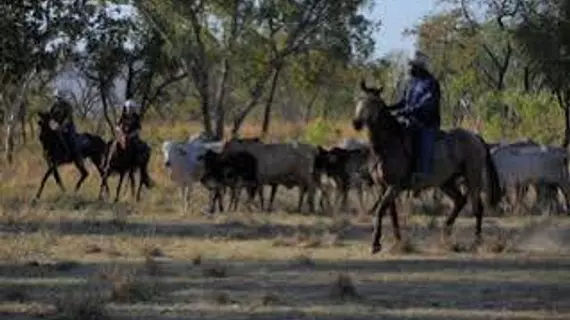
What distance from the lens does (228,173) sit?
27.1 meters

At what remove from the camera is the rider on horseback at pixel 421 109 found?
19.0 meters

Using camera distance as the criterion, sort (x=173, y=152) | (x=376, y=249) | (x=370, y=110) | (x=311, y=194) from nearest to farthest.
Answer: (x=370, y=110) → (x=376, y=249) → (x=311, y=194) → (x=173, y=152)

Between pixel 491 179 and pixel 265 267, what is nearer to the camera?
pixel 265 267

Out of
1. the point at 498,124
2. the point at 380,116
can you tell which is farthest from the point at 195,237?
the point at 498,124

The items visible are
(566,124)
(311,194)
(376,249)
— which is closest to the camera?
(376,249)

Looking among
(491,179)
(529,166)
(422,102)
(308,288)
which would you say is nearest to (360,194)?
(529,166)

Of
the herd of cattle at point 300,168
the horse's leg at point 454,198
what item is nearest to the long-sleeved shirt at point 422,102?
the horse's leg at point 454,198

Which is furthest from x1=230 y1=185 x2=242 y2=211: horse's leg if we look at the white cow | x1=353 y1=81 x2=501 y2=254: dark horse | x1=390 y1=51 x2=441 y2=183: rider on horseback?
x1=390 y1=51 x2=441 y2=183: rider on horseback

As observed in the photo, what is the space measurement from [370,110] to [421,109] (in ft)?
3.50

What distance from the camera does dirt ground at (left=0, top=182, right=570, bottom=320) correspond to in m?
13.2

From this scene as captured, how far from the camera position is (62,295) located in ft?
46.6

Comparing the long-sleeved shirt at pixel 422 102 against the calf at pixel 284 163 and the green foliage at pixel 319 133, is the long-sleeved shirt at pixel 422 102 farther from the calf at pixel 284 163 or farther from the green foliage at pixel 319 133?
the green foliage at pixel 319 133

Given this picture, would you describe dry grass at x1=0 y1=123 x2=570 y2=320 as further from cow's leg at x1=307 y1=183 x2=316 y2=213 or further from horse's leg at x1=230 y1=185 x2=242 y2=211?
cow's leg at x1=307 y1=183 x2=316 y2=213

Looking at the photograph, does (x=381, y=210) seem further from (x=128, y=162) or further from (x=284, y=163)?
(x=128, y=162)
